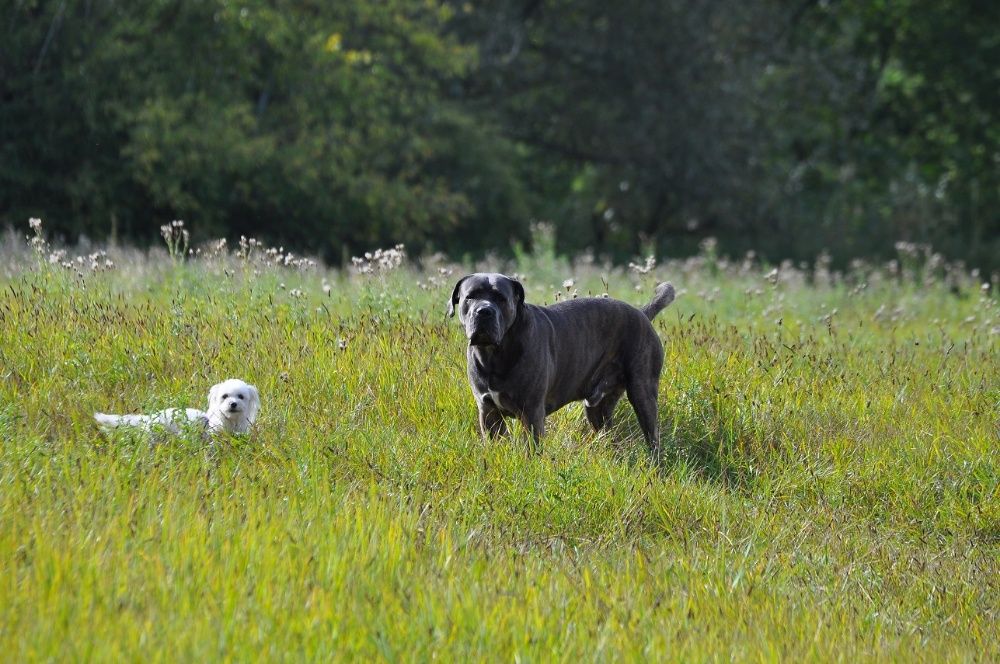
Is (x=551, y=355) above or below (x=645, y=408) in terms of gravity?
above

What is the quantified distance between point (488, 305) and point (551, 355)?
29.7 inches

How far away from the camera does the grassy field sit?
399 cm

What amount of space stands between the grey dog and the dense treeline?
12.7 meters

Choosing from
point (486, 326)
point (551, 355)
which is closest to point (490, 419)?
point (551, 355)

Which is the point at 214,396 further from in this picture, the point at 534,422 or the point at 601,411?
the point at 601,411

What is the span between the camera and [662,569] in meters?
4.99

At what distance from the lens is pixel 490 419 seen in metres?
6.62

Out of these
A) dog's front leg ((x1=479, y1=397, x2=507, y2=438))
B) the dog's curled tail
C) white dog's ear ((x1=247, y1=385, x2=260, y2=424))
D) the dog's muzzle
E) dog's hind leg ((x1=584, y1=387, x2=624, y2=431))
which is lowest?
dog's hind leg ((x1=584, y1=387, x2=624, y2=431))

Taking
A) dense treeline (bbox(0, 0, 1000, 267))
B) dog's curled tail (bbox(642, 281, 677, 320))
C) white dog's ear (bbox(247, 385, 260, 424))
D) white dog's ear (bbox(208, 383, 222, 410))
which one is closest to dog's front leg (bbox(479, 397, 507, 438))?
white dog's ear (bbox(247, 385, 260, 424))

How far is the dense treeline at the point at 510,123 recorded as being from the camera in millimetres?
18891

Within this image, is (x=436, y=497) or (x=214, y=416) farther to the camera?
(x=214, y=416)

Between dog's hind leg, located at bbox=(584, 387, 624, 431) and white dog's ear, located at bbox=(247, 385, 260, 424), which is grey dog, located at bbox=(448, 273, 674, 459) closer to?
dog's hind leg, located at bbox=(584, 387, 624, 431)

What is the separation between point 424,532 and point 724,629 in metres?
1.37

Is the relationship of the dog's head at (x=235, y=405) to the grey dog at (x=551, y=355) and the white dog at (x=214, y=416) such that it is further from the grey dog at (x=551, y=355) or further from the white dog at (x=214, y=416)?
the grey dog at (x=551, y=355)
